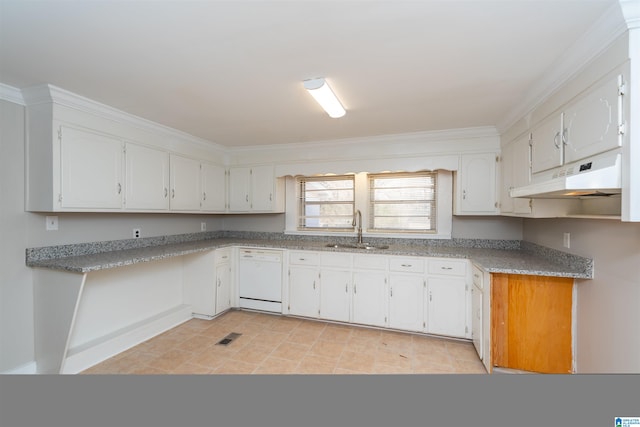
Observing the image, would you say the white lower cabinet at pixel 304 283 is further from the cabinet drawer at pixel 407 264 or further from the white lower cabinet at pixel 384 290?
the cabinet drawer at pixel 407 264

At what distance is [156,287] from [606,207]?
420cm

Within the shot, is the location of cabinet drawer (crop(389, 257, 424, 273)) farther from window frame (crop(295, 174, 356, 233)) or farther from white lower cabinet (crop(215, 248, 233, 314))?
white lower cabinet (crop(215, 248, 233, 314))

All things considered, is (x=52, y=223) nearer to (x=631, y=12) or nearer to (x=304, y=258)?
(x=304, y=258)

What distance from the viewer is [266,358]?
2.50m

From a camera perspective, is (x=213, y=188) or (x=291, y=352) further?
(x=213, y=188)

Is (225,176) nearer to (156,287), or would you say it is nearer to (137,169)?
(137,169)

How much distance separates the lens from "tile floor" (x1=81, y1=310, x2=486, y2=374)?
7.66ft

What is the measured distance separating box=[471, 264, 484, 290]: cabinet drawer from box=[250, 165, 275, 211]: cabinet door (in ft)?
8.43

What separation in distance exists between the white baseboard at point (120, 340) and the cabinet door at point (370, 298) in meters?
2.10

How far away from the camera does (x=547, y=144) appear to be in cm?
197

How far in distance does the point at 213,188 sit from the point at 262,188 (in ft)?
2.17

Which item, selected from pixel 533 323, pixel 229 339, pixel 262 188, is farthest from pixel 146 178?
pixel 533 323

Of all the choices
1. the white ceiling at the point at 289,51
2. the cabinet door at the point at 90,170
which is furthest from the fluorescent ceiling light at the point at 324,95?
the cabinet door at the point at 90,170

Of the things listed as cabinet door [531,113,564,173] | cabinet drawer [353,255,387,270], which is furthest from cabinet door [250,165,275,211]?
cabinet door [531,113,564,173]
